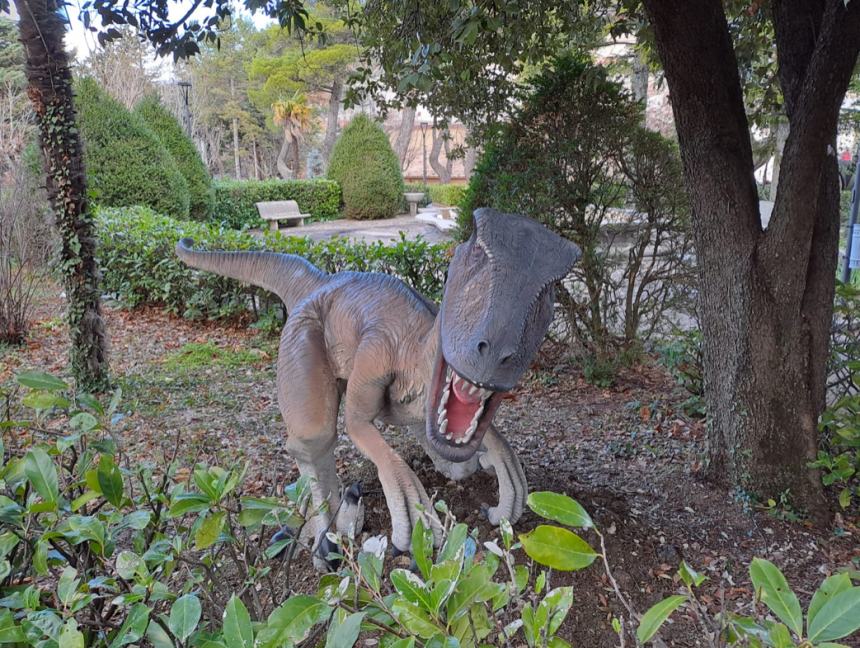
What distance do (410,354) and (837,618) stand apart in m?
1.68

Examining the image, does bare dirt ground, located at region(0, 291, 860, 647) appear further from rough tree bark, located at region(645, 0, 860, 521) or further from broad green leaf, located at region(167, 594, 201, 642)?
broad green leaf, located at region(167, 594, 201, 642)

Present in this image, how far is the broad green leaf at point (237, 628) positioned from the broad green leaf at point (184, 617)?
0.40 feet

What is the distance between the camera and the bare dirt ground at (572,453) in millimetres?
2729

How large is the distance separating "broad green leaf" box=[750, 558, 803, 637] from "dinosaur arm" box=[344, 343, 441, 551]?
1.38 metres

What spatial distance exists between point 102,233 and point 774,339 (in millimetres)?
8414

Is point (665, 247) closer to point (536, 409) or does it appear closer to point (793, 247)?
point (536, 409)

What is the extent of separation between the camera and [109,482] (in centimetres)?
143

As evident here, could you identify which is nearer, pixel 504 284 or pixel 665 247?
pixel 504 284

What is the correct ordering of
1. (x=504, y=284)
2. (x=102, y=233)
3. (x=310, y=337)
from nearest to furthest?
(x=504, y=284) < (x=310, y=337) < (x=102, y=233)

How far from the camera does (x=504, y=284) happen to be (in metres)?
1.91

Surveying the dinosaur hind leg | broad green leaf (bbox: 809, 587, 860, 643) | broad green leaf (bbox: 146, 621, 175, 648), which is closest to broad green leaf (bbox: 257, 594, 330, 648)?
broad green leaf (bbox: 146, 621, 175, 648)

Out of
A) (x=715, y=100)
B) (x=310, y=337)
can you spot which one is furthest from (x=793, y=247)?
(x=310, y=337)

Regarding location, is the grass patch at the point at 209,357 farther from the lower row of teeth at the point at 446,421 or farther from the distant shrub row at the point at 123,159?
the distant shrub row at the point at 123,159

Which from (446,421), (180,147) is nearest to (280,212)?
(180,147)
